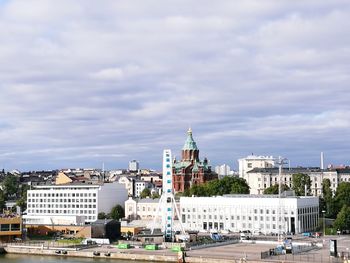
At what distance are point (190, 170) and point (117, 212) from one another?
20.9 m

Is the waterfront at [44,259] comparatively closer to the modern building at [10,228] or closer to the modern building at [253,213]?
the modern building at [10,228]

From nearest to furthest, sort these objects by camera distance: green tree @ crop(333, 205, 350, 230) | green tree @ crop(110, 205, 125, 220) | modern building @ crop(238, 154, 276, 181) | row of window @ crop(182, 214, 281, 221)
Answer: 1. green tree @ crop(333, 205, 350, 230)
2. row of window @ crop(182, 214, 281, 221)
3. green tree @ crop(110, 205, 125, 220)
4. modern building @ crop(238, 154, 276, 181)

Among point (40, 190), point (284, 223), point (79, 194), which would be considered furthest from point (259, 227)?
point (40, 190)

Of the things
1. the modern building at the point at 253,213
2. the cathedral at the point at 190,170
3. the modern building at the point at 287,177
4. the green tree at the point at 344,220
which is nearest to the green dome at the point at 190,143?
the cathedral at the point at 190,170

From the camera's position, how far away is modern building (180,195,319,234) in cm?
7023

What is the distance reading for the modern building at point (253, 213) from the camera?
70.2 metres

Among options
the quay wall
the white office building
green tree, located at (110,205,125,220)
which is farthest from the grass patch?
green tree, located at (110,205,125,220)

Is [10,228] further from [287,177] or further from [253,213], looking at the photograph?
[287,177]

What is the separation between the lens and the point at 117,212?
89.2 meters

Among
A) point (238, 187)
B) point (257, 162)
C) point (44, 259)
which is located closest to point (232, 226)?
point (238, 187)

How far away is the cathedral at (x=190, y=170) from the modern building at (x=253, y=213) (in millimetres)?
25673

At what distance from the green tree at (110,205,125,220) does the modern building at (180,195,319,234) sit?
12.8 metres

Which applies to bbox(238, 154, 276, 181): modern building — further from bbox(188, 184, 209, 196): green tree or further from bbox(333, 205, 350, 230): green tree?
bbox(333, 205, 350, 230): green tree

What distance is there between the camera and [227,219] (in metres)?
74.9
